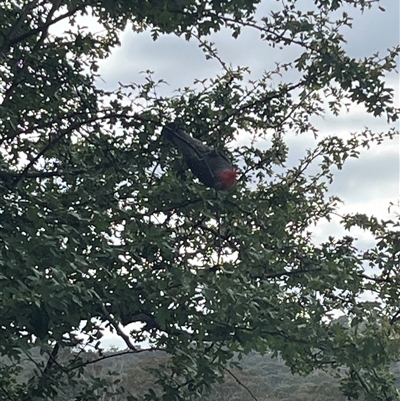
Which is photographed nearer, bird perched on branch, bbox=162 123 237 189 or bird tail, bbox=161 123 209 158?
bird perched on branch, bbox=162 123 237 189

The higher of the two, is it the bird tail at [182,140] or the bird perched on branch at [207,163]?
the bird tail at [182,140]

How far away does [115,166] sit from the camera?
5289 millimetres

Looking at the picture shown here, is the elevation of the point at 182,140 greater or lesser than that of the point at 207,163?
greater

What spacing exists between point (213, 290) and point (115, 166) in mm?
1874

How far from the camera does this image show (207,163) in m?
5.13

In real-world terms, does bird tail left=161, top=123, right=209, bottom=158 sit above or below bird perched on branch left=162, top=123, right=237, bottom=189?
above

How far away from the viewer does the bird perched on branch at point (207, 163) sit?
16.7 feet

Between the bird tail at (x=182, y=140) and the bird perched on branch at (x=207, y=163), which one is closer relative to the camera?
the bird perched on branch at (x=207, y=163)

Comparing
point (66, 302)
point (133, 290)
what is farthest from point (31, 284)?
point (133, 290)

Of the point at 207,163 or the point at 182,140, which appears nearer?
the point at 207,163

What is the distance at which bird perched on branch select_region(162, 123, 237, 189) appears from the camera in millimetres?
5086

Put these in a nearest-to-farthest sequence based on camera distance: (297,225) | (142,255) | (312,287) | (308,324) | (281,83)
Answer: (308,324) → (312,287) → (142,255) → (281,83) → (297,225)

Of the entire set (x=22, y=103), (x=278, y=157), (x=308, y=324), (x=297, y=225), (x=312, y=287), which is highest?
(x=22, y=103)

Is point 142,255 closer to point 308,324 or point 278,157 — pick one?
point 308,324
